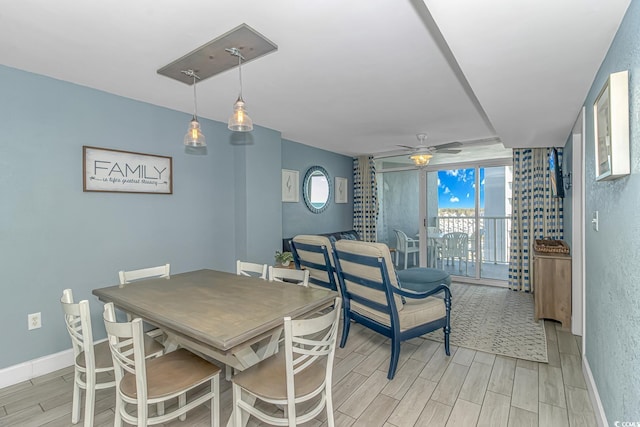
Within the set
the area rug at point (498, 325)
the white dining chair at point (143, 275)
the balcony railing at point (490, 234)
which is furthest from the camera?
the balcony railing at point (490, 234)

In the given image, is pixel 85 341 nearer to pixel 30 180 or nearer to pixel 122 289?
pixel 122 289

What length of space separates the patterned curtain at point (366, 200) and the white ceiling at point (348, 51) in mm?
2863

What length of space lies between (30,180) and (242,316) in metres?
2.18

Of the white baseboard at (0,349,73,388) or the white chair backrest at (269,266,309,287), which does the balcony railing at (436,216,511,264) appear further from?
the white baseboard at (0,349,73,388)

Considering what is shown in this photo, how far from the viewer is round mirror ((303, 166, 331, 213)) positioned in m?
5.24

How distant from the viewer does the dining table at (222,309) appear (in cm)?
146

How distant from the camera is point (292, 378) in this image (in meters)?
1.41

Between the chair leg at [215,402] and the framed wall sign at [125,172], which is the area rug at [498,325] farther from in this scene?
the framed wall sign at [125,172]

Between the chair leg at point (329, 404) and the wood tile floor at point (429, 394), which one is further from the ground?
the chair leg at point (329, 404)

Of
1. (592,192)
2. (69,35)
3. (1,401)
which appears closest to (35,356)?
(1,401)

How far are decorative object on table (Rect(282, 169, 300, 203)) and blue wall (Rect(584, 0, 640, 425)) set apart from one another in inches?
142

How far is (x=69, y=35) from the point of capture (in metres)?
1.91

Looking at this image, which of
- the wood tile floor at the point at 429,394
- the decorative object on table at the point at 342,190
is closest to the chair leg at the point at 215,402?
the wood tile floor at the point at 429,394

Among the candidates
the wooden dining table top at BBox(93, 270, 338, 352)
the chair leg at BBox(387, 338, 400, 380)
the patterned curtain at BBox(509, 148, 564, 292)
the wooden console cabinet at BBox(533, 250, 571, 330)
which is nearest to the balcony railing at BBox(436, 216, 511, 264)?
the patterned curtain at BBox(509, 148, 564, 292)
